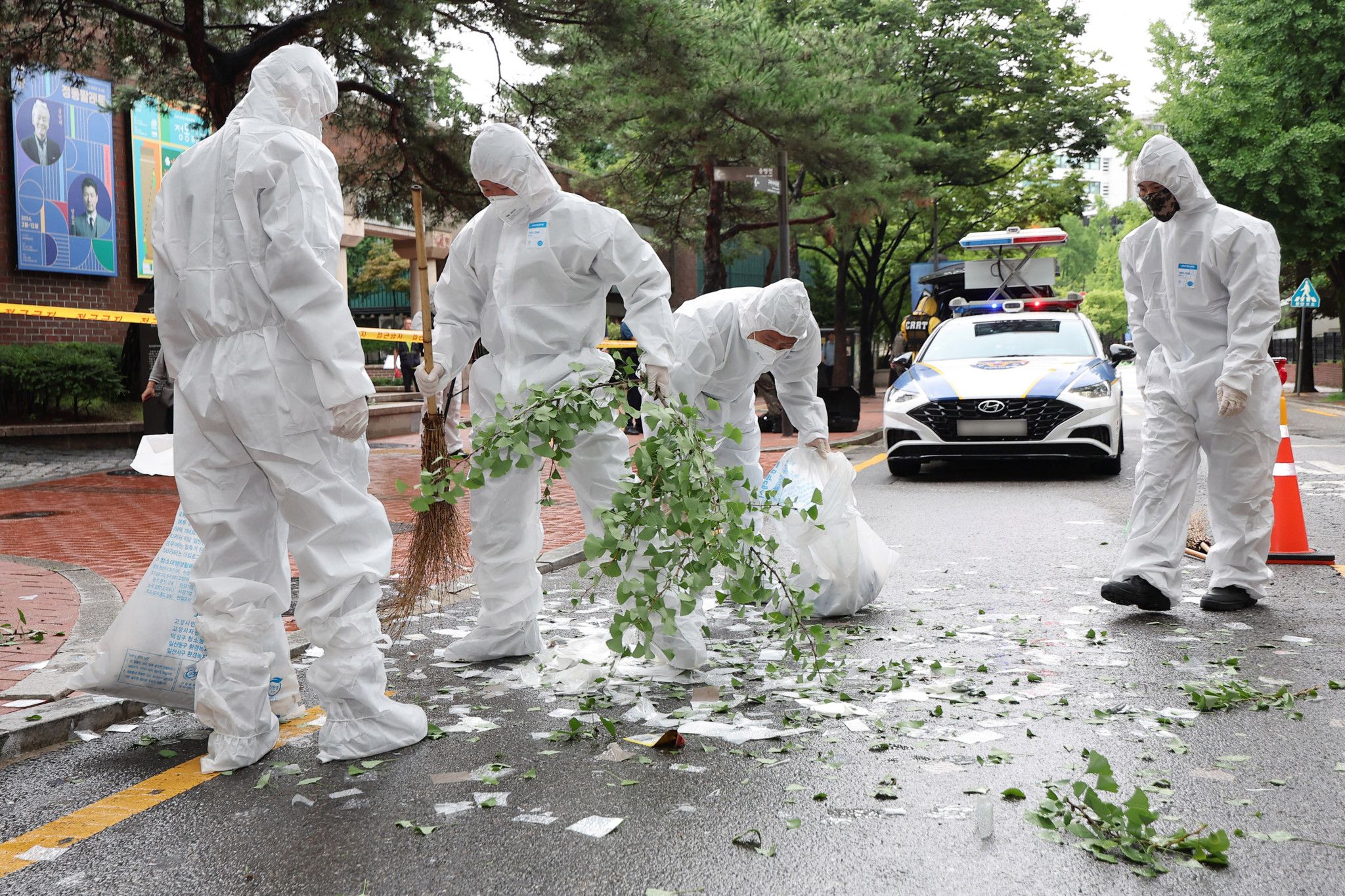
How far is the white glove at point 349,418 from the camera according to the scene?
11.8 ft

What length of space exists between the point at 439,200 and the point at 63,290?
6.15 metres

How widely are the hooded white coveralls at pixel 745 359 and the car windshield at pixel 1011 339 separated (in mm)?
6758

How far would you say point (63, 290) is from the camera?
1734cm

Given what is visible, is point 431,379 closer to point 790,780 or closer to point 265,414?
point 265,414

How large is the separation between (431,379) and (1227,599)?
373cm

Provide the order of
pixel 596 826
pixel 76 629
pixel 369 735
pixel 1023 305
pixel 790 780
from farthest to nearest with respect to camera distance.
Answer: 1. pixel 1023 305
2. pixel 76 629
3. pixel 369 735
4. pixel 790 780
5. pixel 596 826

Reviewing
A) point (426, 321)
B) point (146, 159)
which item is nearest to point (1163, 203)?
point (426, 321)

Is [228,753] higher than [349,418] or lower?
lower

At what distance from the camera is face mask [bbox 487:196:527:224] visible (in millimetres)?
4801

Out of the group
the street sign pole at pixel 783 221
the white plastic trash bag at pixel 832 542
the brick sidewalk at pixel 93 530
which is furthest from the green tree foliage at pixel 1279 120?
the white plastic trash bag at pixel 832 542

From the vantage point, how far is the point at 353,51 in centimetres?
1399

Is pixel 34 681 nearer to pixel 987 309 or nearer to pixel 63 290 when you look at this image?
pixel 63 290

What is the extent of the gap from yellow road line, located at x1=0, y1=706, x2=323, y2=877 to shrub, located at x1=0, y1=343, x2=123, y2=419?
13008 mm

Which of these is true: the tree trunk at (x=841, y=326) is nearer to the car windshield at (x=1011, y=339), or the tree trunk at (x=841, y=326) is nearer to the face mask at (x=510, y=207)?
the car windshield at (x=1011, y=339)
